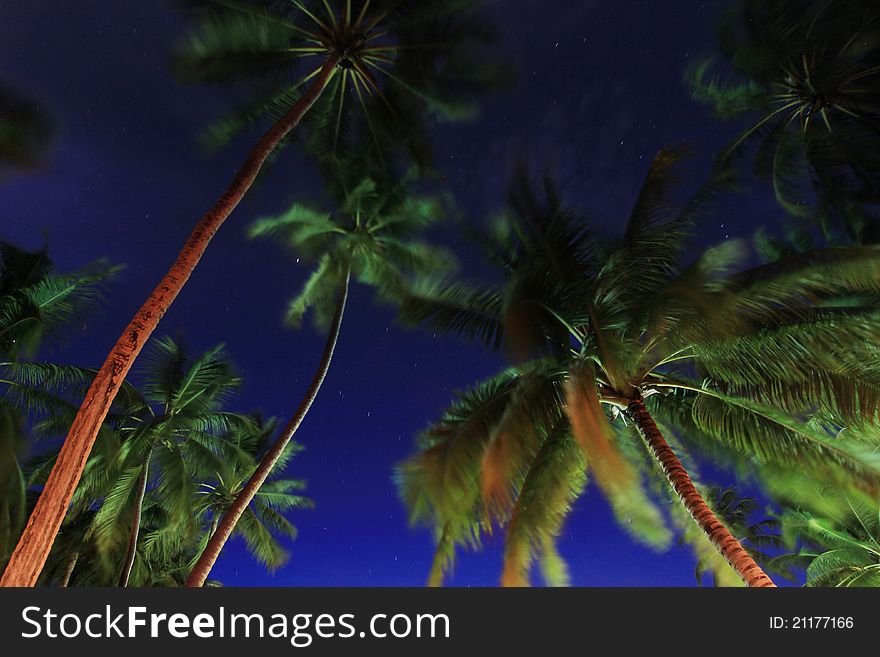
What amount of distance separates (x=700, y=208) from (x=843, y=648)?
656 cm

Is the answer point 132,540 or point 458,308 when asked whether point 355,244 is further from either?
point 132,540

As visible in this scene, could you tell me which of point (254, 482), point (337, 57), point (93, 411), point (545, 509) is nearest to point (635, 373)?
point (545, 509)

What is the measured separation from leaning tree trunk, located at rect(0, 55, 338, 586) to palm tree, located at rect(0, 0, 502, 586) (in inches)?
2.3

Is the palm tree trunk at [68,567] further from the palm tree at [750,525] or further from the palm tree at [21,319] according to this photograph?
the palm tree at [750,525]

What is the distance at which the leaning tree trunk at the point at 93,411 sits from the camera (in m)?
5.28

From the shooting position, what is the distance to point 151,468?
1641 centimetres

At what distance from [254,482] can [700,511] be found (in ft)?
31.5

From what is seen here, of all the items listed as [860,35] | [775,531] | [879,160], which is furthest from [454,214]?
[775,531]

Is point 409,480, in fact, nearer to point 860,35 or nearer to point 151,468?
point 151,468

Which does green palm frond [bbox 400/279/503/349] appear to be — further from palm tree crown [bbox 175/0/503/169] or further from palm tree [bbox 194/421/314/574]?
palm tree [bbox 194/421/314/574]

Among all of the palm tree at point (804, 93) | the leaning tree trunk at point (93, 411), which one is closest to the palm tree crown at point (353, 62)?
the leaning tree trunk at point (93, 411)

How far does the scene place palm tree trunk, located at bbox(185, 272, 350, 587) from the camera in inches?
450

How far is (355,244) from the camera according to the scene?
53.8 ft

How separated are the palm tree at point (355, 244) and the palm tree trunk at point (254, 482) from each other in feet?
0.17
